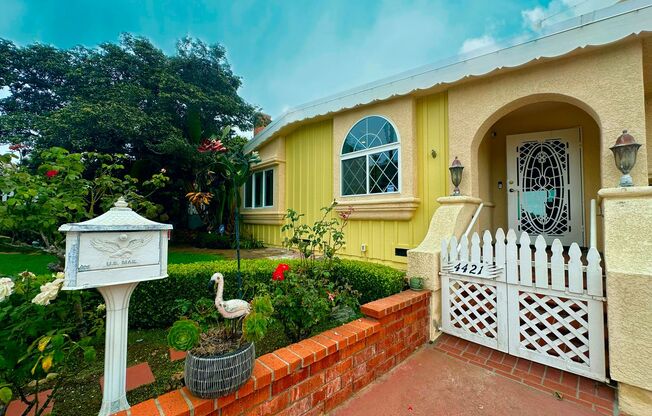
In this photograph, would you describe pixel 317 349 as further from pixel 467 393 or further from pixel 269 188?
pixel 269 188

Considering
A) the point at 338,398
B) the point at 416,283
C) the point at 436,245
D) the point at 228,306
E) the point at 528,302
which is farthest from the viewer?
the point at 436,245

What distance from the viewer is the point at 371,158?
19.8ft

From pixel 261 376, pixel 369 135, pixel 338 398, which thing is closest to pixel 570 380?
pixel 338 398

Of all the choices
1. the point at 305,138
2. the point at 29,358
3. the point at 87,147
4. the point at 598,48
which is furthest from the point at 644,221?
the point at 87,147

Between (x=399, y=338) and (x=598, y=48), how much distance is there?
4604mm

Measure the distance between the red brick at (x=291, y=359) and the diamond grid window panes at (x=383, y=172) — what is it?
4.18 metres

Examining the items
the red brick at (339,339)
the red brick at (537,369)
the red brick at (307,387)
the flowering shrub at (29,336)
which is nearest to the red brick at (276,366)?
the red brick at (307,387)

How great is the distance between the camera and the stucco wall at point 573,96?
340 cm

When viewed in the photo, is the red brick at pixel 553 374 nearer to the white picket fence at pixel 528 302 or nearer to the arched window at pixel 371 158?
the white picket fence at pixel 528 302

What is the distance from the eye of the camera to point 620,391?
7.60ft

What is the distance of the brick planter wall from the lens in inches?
64.6

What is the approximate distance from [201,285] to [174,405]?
2.56m

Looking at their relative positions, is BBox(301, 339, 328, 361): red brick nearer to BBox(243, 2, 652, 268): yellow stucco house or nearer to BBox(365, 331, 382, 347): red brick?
BBox(365, 331, 382, 347): red brick

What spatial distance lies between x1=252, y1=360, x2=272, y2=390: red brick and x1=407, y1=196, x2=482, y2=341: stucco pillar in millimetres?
2396
